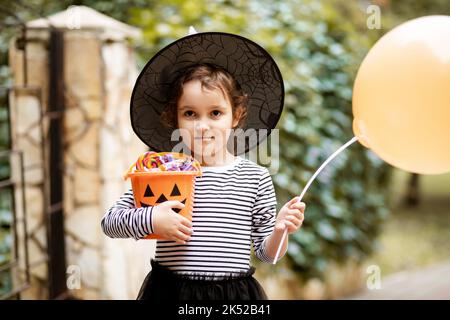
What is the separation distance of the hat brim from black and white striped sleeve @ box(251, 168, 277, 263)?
15 cm

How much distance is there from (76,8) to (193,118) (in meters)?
1.79

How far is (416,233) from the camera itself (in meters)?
7.64

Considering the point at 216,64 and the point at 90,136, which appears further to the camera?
the point at 90,136

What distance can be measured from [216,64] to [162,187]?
0.41 meters

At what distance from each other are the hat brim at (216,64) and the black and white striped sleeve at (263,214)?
0.50 ft

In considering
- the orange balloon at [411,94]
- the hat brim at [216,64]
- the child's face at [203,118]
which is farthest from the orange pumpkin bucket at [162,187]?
the orange balloon at [411,94]

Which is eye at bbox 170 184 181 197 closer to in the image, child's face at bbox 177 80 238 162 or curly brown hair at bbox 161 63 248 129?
child's face at bbox 177 80 238 162

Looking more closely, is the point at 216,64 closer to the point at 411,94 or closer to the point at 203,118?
the point at 203,118

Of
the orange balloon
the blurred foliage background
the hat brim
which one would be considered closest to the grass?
the blurred foliage background

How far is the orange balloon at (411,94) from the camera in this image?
204 centimetres

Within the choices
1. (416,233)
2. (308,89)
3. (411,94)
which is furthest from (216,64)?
(416,233)

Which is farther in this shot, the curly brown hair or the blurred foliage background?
the blurred foliage background

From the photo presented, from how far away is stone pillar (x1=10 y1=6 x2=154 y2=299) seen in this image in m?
3.52

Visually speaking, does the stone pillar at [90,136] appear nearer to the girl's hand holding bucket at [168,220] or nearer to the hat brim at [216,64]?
the hat brim at [216,64]
